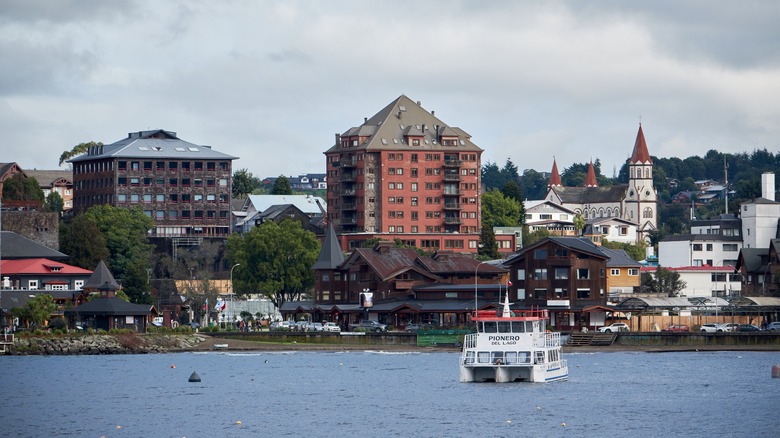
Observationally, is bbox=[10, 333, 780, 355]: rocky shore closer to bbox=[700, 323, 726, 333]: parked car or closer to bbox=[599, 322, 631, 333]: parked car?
bbox=[599, 322, 631, 333]: parked car

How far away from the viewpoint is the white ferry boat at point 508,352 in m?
94.8

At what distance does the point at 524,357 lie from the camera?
96062 millimetres

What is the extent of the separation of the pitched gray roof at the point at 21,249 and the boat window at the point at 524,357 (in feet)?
301

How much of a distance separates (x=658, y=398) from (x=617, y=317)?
62.5 m

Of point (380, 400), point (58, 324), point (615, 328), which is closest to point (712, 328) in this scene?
point (615, 328)

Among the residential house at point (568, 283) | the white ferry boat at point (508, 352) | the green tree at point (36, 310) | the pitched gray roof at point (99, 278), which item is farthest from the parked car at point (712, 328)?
the green tree at point (36, 310)

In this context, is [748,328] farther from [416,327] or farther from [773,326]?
[416,327]

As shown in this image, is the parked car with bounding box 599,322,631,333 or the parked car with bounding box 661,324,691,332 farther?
the parked car with bounding box 661,324,691,332

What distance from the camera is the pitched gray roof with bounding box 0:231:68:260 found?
6850 inches

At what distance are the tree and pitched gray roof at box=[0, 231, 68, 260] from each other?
2779 inches

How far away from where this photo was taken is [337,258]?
6841 inches

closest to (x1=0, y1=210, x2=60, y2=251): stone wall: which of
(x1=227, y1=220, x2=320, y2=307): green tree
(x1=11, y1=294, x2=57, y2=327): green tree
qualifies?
(x1=227, y1=220, x2=320, y2=307): green tree

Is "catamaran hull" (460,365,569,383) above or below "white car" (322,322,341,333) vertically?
below

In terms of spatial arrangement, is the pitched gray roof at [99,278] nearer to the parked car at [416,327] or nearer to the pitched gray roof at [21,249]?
the pitched gray roof at [21,249]
